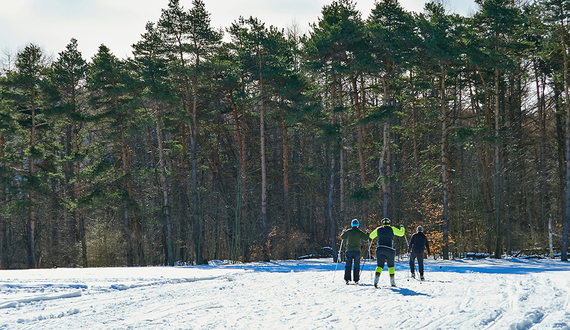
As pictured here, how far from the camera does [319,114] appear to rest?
25.7m

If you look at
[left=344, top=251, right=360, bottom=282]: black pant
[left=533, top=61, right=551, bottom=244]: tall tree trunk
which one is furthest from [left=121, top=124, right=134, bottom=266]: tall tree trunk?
[left=533, top=61, right=551, bottom=244]: tall tree trunk

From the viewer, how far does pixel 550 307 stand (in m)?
7.82

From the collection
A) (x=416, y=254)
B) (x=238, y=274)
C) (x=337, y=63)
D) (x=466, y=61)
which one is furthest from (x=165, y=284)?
(x=466, y=61)

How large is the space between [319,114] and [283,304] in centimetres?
1799

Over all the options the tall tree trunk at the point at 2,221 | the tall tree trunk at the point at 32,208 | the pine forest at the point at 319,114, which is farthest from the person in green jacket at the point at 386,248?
the tall tree trunk at the point at 2,221

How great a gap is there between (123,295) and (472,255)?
19.4m

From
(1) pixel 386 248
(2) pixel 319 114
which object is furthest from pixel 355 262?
(2) pixel 319 114

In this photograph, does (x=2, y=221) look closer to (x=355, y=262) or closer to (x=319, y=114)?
(x=319, y=114)

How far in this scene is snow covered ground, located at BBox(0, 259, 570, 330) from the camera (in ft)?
22.2

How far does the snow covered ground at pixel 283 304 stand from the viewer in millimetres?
6758

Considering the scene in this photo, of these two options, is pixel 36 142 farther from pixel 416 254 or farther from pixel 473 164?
pixel 473 164

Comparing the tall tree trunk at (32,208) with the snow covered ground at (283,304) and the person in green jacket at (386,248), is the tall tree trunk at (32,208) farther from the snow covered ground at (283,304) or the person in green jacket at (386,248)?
the person in green jacket at (386,248)

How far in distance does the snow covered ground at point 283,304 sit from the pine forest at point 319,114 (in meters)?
12.3

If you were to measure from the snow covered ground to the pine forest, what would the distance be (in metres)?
12.3
